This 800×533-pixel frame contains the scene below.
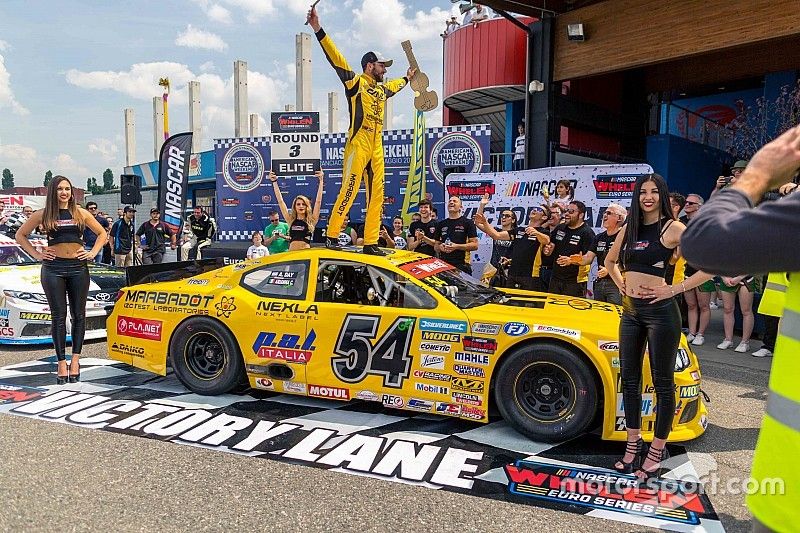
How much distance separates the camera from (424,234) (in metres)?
7.45

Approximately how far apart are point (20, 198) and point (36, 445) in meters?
30.3

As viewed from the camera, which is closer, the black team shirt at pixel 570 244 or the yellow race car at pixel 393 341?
the yellow race car at pixel 393 341

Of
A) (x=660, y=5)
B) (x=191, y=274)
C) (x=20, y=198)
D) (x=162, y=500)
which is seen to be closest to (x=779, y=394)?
(x=162, y=500)

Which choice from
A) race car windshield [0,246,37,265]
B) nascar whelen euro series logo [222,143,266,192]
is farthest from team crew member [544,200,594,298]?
nascar whelen euro series logo [222,143,266,192]

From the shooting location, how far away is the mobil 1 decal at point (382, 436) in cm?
321

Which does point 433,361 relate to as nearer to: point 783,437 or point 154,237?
point 783,437

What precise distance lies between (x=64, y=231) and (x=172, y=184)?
679 cm

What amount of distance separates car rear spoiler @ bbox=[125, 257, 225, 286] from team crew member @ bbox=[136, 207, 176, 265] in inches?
239

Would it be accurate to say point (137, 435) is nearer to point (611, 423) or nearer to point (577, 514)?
point (577, 514)

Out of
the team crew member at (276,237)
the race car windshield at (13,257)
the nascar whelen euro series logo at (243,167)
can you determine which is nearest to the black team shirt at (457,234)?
the team crew member at (276,237)

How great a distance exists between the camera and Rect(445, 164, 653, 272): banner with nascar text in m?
8.55

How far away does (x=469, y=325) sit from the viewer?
160 inches

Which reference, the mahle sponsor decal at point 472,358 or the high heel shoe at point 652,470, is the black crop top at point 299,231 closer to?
the mahle sponsor decal at point 472,358

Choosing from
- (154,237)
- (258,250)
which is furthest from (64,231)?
(154,237)
